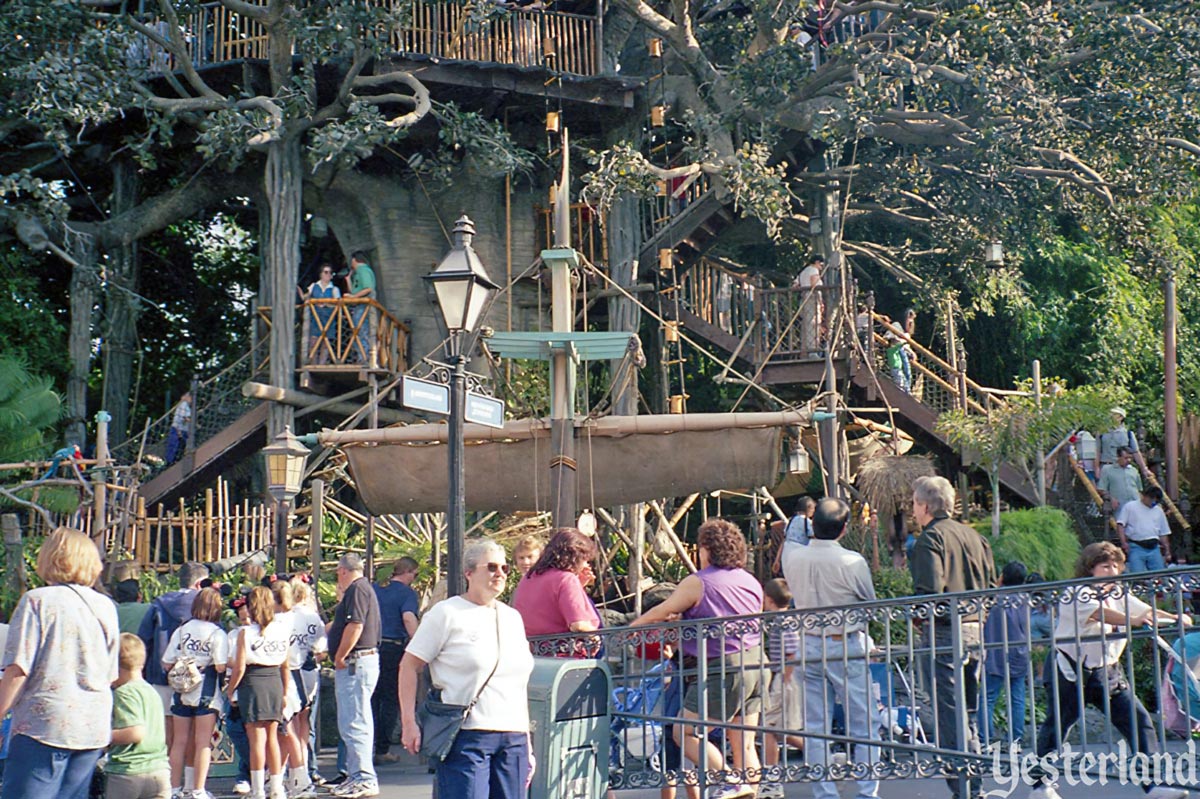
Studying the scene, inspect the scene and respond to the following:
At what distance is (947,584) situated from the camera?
318 inches

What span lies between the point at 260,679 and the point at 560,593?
2.58 metres

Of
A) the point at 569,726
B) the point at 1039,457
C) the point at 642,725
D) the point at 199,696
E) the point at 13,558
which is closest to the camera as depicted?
the point at 569,726

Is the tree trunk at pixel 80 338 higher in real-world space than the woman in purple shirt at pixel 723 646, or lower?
higher

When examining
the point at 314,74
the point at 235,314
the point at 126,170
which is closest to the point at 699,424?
the point at 314,74

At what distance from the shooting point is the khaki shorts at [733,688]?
26.7 ft

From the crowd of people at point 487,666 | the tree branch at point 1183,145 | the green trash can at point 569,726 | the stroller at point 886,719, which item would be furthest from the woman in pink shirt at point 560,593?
the tree branch at point 1183,145

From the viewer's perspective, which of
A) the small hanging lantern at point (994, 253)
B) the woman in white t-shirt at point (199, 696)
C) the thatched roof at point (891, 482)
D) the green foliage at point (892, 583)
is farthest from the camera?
the small hanging lantern at point (994, 253)

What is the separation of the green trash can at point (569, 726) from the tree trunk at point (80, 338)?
55.6 feet

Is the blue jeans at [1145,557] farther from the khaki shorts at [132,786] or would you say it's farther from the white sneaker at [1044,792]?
the khaki shorts at [132,786]

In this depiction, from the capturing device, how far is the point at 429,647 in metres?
6.37

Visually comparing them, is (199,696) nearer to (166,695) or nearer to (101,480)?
(166,695)

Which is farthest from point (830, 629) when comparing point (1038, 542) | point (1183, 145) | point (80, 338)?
point (80, 338)

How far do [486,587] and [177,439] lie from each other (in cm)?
1705

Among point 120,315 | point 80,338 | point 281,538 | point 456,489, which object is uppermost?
point 120,315
